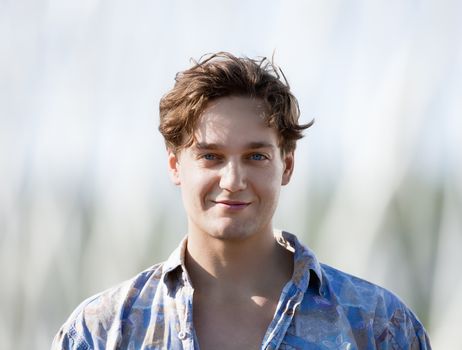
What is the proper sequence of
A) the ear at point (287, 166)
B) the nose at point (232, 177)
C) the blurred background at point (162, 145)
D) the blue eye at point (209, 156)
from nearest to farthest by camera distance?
the nose at point (232, 177) < the blue eye at point (209, 156) < the ear at point (287, 166) < the blurred background at point (162, 145)

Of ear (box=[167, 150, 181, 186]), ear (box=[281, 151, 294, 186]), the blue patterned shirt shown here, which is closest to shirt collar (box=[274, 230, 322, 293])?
the blue patterned shirt

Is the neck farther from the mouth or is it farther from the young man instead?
the mouth

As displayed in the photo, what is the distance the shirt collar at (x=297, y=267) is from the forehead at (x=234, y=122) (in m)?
0.36

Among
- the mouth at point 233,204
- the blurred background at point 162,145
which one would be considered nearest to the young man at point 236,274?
the mouth at point 233,204

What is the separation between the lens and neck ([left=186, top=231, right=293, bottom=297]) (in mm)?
3293

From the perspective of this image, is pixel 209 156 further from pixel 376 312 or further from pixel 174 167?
pixel 376 312

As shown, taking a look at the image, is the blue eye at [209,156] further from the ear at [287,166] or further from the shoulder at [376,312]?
the shoulder at [376,312]

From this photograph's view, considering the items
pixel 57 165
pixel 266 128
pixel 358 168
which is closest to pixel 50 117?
pixel 57 165

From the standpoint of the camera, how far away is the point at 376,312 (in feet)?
10.5

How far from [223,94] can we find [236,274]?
0.56m

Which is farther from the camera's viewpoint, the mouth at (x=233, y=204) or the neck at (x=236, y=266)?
the neck at (x=236, y=266)

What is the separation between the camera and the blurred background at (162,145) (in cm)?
491

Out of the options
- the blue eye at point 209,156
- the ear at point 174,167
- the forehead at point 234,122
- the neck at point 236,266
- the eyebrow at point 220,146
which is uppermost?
the forehead at point 234,122

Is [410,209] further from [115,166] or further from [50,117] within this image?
[50,117]
